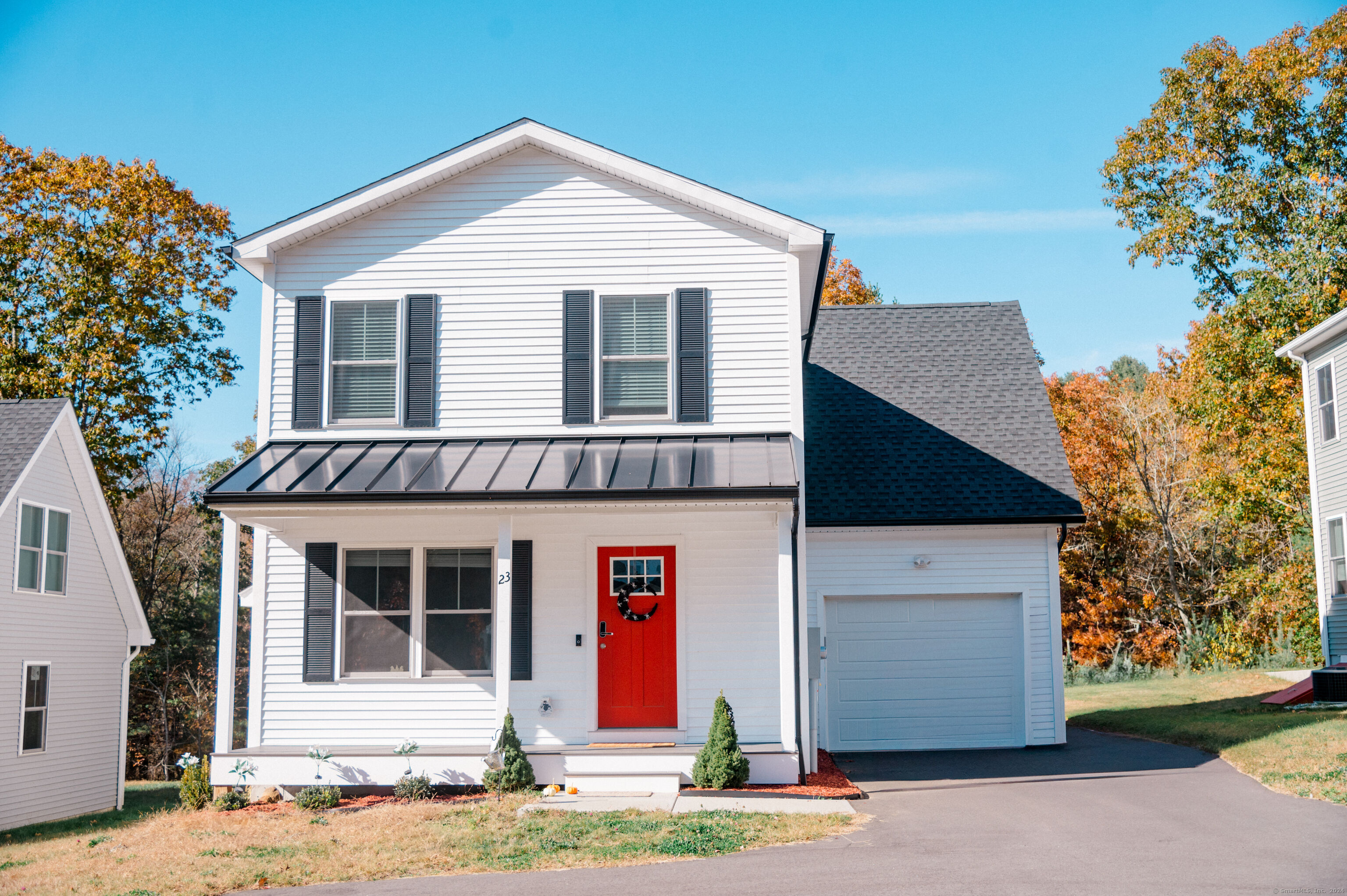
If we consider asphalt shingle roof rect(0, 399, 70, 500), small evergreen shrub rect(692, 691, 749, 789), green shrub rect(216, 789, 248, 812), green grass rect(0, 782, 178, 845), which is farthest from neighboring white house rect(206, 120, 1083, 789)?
asphalt shingle roof rect(0, 399, 70, 500)

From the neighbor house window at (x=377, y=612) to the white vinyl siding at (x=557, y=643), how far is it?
204 millimetres

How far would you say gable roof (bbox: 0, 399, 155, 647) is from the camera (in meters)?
16.6

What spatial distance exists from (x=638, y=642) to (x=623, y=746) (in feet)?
3.91

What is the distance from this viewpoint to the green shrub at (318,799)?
36.6 ft

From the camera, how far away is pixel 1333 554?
65.9 ft

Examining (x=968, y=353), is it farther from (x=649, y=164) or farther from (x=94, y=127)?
(x=94, y=127)

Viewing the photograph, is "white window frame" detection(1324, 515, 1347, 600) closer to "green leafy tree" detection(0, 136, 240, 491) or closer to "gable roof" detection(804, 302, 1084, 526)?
"gable roof" detection(804, 302, 1084, 526)

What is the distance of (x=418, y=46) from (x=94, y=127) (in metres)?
16.0

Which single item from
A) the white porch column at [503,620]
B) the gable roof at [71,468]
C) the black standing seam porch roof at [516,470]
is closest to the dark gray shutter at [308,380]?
the black standing seam porch roof at [516,470]

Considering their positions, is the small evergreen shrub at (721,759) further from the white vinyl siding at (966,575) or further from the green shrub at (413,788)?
the white vinyl siding at (966,575)

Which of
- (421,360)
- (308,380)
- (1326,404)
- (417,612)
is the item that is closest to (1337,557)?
(1326,404)

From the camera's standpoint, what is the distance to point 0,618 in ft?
53.3

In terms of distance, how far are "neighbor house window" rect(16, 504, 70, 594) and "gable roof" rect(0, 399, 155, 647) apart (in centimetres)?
61

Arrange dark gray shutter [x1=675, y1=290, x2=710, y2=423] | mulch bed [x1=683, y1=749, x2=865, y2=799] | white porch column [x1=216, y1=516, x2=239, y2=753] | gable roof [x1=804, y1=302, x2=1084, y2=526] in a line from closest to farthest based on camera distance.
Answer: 1. mulch bed [x1=683, y1=749, x2=865, y2=799]
2. white porch column [x1=216, y1=516, x2=239, y2=753]
3. dark gray shutter [x1=675, y1=290, x2=710, y2=423]
4. gable roof [x1=804, y1=302, x2=1084, y2=526]
